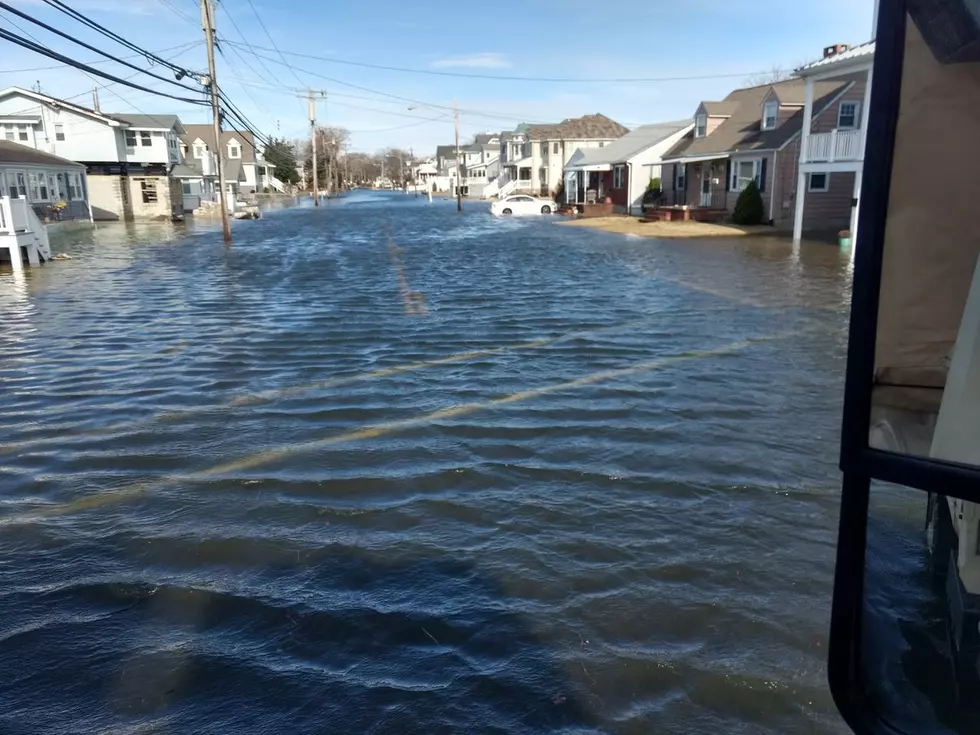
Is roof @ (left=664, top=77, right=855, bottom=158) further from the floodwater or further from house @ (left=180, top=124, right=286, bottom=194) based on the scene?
house @ (left=180, top=124, right=286, bottom=194)

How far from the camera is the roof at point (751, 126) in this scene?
1300 inches

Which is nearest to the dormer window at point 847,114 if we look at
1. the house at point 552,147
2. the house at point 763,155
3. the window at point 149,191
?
the house at point 763,155

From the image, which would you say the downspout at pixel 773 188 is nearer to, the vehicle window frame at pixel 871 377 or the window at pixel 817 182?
the window at pixel 817 182

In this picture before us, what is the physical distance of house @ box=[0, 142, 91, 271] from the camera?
2158 cm

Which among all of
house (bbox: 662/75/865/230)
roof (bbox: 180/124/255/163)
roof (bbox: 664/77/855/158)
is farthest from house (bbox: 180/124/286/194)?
roof (bbox: 664/77/855/158)

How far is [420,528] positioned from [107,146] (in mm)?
52344

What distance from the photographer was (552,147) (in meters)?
72.2

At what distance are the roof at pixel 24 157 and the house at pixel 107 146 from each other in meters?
4.75

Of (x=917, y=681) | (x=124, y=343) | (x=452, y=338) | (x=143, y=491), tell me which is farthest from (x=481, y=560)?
(x=124, y=343)

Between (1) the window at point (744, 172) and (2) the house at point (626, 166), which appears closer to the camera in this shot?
(1) the window at point (744, 172)

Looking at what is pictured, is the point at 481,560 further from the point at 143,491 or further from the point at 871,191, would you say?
the point at 871,191

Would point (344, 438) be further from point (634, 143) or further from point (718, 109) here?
point (634, 143)

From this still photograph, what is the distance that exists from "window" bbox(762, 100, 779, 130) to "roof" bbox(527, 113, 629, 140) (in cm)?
3593

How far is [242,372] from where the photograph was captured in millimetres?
9852
